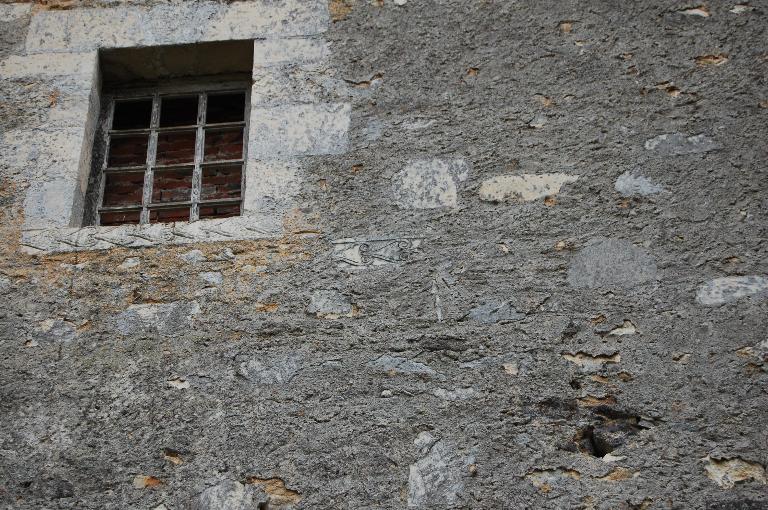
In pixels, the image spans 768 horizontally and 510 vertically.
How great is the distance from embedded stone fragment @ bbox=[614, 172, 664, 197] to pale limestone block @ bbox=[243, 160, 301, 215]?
1195mm

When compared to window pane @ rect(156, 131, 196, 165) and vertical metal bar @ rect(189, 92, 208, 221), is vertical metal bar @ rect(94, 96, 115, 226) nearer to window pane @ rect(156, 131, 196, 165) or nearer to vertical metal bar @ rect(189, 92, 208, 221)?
window pane @ rect(156, 131, 196, 165)

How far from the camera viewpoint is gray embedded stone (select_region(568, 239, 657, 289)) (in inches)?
136

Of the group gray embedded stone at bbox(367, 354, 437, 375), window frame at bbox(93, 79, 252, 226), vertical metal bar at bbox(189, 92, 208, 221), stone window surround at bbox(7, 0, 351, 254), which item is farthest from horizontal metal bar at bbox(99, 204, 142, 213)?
gray embedded stone at bbox(367, 354, 437, 375)

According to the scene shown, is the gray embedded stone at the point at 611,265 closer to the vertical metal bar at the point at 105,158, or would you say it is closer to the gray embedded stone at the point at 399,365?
the gray embedded stone at the point at 399,365

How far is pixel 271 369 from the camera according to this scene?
3404 mm

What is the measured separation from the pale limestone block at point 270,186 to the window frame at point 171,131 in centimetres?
12

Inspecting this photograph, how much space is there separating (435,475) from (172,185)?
1724mm

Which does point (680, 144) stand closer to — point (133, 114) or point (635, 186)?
point (635, 186)

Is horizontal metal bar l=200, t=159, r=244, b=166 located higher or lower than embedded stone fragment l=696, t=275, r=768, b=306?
higher

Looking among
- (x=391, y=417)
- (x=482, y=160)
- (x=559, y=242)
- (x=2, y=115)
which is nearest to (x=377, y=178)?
(x=482, y=160)

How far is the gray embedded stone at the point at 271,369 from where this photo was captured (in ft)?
11.1

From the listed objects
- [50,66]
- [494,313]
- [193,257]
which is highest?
[50,66]

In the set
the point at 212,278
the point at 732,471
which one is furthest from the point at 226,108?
the point at 732,471

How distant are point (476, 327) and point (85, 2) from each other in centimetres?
232
